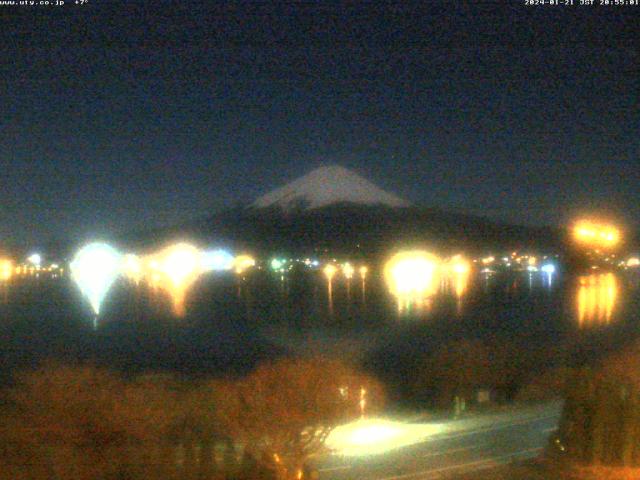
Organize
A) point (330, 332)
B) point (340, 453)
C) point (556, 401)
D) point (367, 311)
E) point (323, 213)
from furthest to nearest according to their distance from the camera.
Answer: point (323, 213)
point (367, 311)
point (330, 332)
point (556, 401)
point (340, 453)

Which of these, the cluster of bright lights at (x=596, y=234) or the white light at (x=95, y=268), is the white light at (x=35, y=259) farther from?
the cluster of bright lights at (x=596, y=234)

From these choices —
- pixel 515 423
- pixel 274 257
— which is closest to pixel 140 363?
pixel 515 423

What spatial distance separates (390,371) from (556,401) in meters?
2.09

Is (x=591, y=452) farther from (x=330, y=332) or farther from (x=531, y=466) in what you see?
(x=330, y=332)

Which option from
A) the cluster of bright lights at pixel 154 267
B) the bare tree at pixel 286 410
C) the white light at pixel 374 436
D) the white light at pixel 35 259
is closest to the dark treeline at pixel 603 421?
the white light at pixel 374 436

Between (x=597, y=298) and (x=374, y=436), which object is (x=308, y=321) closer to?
(x=597, y=298)

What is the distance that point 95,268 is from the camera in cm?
2180

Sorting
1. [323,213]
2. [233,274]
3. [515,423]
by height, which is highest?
[323,213]

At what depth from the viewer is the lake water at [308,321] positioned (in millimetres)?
10258

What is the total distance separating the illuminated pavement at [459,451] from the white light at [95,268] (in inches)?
438

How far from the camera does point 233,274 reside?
732 inches

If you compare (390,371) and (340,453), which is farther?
(390,371)

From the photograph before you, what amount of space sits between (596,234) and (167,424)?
13.3 m

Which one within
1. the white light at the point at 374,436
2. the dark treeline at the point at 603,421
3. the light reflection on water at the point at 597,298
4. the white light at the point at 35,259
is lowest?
the white light at the point at 374,436
